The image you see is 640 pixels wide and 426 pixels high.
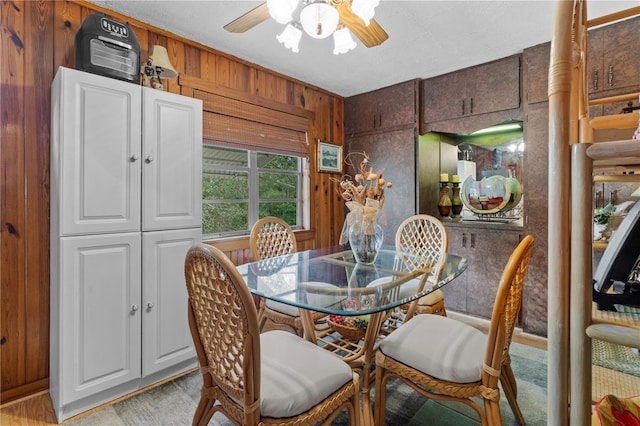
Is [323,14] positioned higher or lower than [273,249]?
higher

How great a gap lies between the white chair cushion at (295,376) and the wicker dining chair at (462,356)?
30cm

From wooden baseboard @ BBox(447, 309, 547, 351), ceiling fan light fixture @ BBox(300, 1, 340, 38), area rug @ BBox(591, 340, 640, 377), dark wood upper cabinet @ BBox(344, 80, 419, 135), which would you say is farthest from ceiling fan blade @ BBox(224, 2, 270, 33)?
wooden baseboard @ BBox(447, 309, 547, 351)

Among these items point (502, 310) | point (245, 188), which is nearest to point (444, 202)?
point (245, 188)

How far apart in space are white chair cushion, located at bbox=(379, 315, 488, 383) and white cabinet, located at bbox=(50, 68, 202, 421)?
149 centimetres

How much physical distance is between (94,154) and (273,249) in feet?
4.49

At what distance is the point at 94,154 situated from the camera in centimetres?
182

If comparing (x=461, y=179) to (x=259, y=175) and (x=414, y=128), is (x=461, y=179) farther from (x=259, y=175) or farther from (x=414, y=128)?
(x=259, y=175)

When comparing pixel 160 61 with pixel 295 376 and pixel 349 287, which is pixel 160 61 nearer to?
pixel 349 287

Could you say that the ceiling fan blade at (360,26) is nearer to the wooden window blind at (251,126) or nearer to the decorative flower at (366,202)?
the decorative flower at (366,202)

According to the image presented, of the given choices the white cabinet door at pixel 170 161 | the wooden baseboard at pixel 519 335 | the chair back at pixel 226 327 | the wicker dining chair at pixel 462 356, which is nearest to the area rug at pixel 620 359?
the wooden baseboard at pixel 519 335

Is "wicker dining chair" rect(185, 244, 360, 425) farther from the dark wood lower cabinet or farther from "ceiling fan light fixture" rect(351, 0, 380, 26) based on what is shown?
the dark wood lower cabinet

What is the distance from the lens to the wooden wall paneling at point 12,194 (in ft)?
6.09

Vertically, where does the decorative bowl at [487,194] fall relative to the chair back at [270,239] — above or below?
above

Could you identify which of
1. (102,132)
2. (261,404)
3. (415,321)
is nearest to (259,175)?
(102,132)
